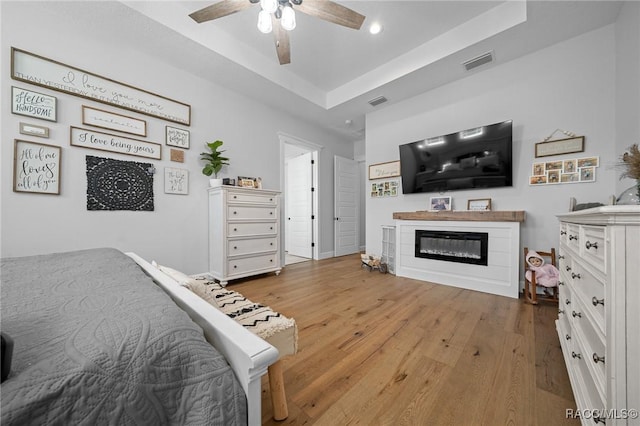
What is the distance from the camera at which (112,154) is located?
8.08 feet

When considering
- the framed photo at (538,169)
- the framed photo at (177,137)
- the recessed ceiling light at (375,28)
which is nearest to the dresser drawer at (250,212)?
the framed photo at (177,137)

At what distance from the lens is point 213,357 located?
576 mm

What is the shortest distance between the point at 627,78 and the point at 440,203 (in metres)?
1.87

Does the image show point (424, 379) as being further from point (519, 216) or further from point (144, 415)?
point (519, 216)

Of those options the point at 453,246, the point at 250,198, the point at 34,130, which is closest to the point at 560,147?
the point at 453,246

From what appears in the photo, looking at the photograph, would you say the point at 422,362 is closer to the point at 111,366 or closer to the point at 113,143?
the point at 111,366

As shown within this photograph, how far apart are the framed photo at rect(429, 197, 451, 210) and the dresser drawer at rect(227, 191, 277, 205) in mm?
2262

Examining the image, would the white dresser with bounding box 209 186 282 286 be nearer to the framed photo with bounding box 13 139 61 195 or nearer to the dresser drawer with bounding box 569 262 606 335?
the framed photo with bounding box 13 139 61 195

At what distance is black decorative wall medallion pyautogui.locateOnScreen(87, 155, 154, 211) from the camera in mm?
2352

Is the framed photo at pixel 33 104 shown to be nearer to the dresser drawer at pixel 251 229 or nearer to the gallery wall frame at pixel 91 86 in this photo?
the gallery wall frame at pixel 91 86

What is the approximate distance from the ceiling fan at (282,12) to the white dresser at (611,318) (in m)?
1.90

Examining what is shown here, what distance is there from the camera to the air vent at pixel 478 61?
2685 millimetres

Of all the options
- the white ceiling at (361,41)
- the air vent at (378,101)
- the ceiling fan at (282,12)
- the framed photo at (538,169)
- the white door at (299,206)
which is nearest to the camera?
the ceiling fan at (282,12)

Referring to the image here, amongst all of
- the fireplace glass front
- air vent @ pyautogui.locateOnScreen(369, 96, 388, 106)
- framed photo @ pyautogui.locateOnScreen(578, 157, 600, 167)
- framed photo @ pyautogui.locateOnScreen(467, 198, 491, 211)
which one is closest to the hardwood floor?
the fireplace glass front
